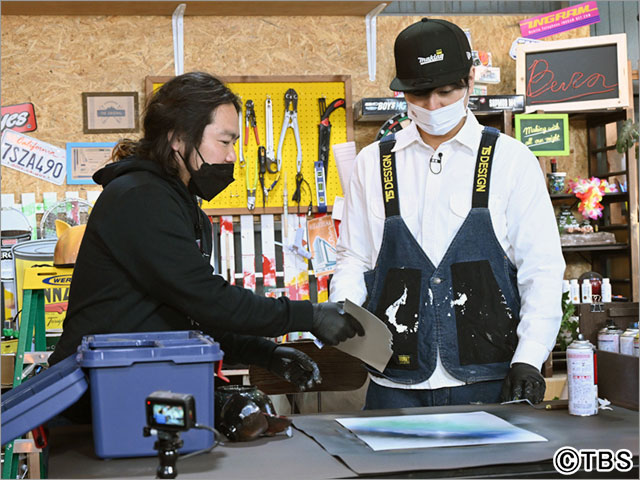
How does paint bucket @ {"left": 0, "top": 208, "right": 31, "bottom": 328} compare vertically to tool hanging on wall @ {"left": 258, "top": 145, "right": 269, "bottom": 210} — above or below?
below

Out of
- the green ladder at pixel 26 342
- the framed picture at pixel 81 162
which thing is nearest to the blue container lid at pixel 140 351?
the green ladder at pixel 26 342

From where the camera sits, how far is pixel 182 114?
75.6 inches

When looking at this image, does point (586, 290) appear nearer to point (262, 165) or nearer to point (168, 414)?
point (262, 165)

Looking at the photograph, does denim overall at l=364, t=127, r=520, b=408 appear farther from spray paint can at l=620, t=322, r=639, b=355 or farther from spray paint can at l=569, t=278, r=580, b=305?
spray paint can at l=569, t=278, r=580, b=305

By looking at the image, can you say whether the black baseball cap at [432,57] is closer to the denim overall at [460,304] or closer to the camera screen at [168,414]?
the denim overall at [460,304]

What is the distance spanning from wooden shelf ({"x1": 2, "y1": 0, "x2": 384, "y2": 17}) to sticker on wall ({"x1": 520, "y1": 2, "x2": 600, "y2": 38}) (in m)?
1.16

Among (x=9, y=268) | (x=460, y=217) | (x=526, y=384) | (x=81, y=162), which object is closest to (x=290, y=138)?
(x=81, y=162)

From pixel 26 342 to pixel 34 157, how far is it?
184cm

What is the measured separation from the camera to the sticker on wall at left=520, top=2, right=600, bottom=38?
526cm

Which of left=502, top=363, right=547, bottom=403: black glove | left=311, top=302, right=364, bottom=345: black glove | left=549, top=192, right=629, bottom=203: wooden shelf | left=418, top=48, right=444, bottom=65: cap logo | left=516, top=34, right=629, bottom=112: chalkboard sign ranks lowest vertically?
left=502, top=363, right=547, bottom=403: black glove

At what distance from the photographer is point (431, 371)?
2072 millimetres

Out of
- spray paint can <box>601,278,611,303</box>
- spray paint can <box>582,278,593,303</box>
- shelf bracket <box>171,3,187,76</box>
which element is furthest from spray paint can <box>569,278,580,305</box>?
shelf bracket <box>171,3,187,76</box>

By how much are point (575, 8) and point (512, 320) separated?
12.7 ft

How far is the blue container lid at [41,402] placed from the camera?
1.36 metres
